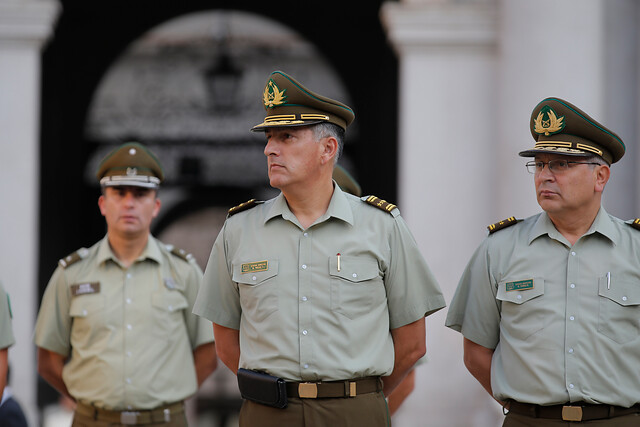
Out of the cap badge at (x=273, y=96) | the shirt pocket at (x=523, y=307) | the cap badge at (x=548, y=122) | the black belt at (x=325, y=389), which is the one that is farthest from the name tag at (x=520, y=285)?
the cap badge at (x=273, y=96)

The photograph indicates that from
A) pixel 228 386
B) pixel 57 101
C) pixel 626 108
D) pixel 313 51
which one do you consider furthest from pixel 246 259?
pixel 228 386

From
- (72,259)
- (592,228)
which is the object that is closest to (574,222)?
(592,228)

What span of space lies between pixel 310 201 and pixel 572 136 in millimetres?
999

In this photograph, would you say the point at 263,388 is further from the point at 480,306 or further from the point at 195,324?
the point at 195,324

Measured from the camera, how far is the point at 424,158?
7.43 metres

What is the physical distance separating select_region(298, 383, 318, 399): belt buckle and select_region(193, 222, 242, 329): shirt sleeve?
462mm

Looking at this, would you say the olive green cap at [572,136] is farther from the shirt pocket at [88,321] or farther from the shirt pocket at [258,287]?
the shirt pocket at [88,321]

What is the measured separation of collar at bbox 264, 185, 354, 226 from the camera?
11.5ft

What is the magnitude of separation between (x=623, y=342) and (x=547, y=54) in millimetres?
3840

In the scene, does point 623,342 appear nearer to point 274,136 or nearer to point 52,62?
point 274,136

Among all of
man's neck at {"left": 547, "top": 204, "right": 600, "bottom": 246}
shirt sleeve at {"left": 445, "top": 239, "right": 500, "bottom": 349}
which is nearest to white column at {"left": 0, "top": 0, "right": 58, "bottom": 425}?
shirt sleeve at {"left": 445, "top": 239, "right": 500, "bottom": 349}

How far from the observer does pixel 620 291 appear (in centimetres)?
353

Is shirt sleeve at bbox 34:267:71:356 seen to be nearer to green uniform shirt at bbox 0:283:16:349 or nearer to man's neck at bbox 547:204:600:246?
green uniform shirt at bbox 0:283:16:349

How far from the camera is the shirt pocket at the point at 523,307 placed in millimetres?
3551
